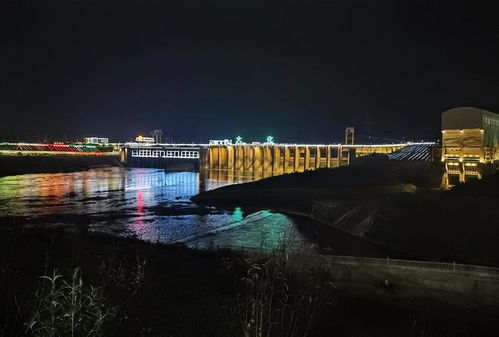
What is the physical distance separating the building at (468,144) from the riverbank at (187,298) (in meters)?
29.1

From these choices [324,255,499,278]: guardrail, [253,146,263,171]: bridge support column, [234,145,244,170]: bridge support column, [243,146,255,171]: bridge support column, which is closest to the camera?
[324,255,499,278]: guardrail

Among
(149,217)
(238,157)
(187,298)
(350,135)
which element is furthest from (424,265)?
(350,135)

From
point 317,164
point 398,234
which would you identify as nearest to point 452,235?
point 398,234

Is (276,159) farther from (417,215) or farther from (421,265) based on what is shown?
(421,265)

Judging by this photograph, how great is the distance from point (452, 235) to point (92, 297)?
20.4 m

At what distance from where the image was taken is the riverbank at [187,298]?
7232 mm

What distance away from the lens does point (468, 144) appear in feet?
130

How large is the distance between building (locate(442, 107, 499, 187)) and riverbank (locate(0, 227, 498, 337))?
29081mm

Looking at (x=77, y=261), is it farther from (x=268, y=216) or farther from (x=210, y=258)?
(x=268, y=216)

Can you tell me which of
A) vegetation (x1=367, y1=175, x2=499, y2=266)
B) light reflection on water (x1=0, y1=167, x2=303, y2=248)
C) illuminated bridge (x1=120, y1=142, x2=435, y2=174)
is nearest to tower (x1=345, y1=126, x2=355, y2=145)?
illuminated bridge (x1=120, y1=142, x2=435, y2=174)

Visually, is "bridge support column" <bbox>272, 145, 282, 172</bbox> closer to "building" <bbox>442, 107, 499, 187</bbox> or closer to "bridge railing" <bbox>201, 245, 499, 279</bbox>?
"building" <bbox>442, 107, 499, 187</bbox>

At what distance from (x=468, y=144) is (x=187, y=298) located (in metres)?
36.7

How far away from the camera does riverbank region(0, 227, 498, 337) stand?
7232 millimetres

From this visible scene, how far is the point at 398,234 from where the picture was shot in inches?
912
